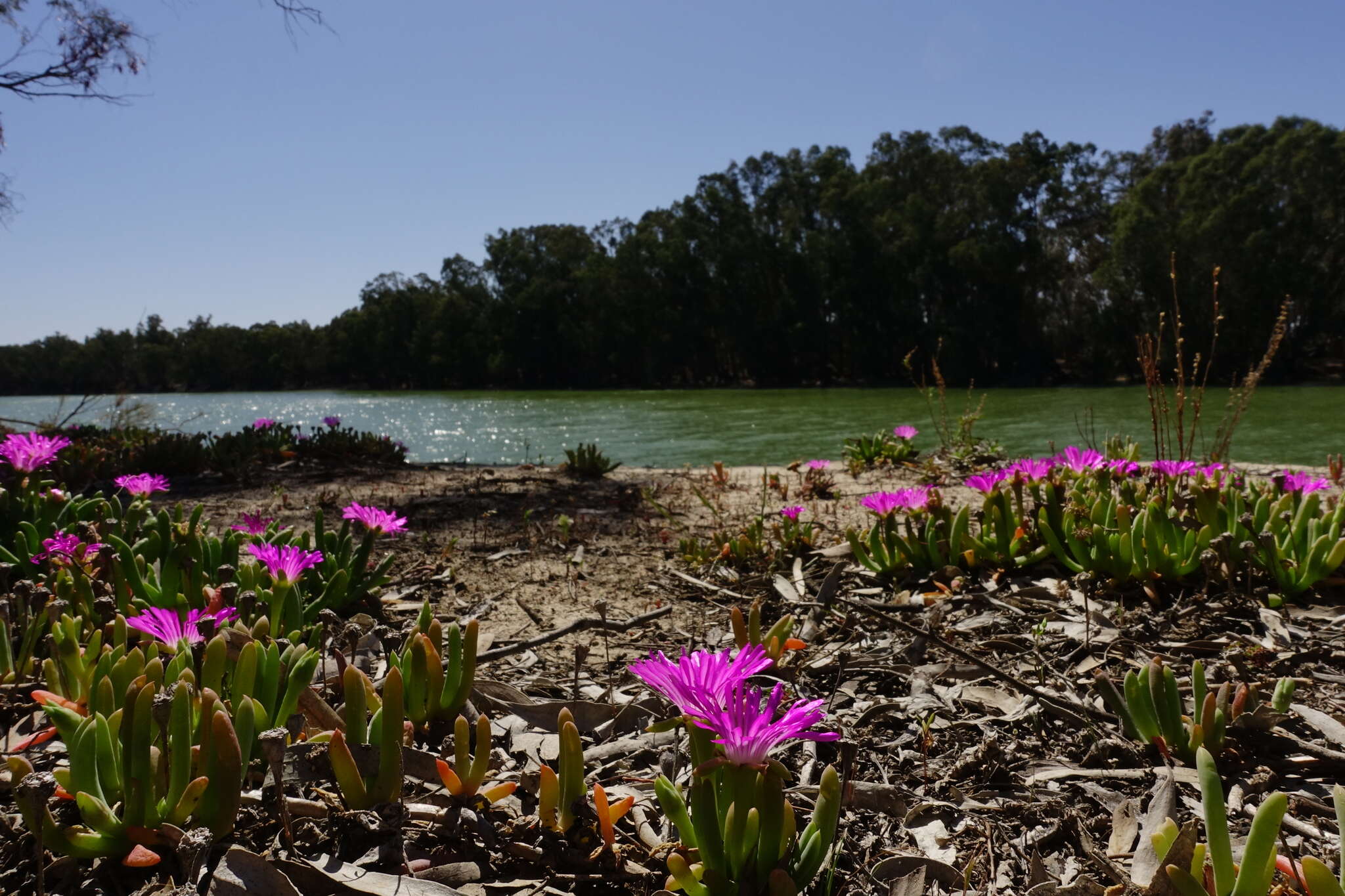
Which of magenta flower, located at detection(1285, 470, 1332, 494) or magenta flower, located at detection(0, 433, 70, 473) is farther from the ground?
magenta flower, located at detection(0, 433, 70, 473)

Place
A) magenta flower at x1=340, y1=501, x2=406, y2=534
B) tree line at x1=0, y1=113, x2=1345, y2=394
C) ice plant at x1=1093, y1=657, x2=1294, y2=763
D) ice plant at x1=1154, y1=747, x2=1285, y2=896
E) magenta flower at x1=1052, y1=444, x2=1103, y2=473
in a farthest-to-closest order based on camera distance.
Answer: tree line at x1=0, y1=113, x2=1345, y2=394
magenta flower at x1=1052, y1=444, x2=1103, y2=473
magenta flower at x1=340, y1=501, x2=406, y2=534
ice plant at x1=1093, y1=657, x2=1294, y2=763
ice plant at x1=1154, y1=747, x2=1285, y2=896

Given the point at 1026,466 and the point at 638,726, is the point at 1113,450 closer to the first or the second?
the point at 1026,466

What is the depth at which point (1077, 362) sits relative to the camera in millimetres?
40188

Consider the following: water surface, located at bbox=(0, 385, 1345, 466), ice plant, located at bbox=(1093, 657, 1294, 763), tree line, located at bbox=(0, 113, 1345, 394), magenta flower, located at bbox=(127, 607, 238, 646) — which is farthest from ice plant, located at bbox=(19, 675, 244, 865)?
tree line, located at bbox=(0, 113, 1345, 394)

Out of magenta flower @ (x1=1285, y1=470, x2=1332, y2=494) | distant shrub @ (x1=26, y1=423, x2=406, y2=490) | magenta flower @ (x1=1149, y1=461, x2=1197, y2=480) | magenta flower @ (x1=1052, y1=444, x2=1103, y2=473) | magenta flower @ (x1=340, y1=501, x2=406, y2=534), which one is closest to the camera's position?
magenta flower @ (x1=340, y1=501, x2=406, y2=534)

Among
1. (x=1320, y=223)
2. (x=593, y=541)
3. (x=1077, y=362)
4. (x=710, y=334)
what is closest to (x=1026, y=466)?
(x=593, y=541)

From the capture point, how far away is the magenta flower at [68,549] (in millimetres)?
2357

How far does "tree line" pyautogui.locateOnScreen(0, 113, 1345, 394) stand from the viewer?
31.7m

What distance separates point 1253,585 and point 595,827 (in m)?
2.44

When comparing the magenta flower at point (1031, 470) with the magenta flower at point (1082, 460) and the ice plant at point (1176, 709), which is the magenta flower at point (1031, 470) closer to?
the magenta flower at point (1082, 460)

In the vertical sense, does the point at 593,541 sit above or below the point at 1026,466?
below

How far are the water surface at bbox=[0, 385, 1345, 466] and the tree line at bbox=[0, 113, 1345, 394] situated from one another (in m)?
6.41

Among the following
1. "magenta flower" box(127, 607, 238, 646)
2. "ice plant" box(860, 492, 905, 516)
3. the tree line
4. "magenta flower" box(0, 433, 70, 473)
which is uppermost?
the tree line

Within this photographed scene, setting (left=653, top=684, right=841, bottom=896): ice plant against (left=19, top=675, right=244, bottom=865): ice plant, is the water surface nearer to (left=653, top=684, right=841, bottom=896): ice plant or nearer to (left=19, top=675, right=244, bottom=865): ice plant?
(left=653, top=684, right=841, bottom=896): ice plant
